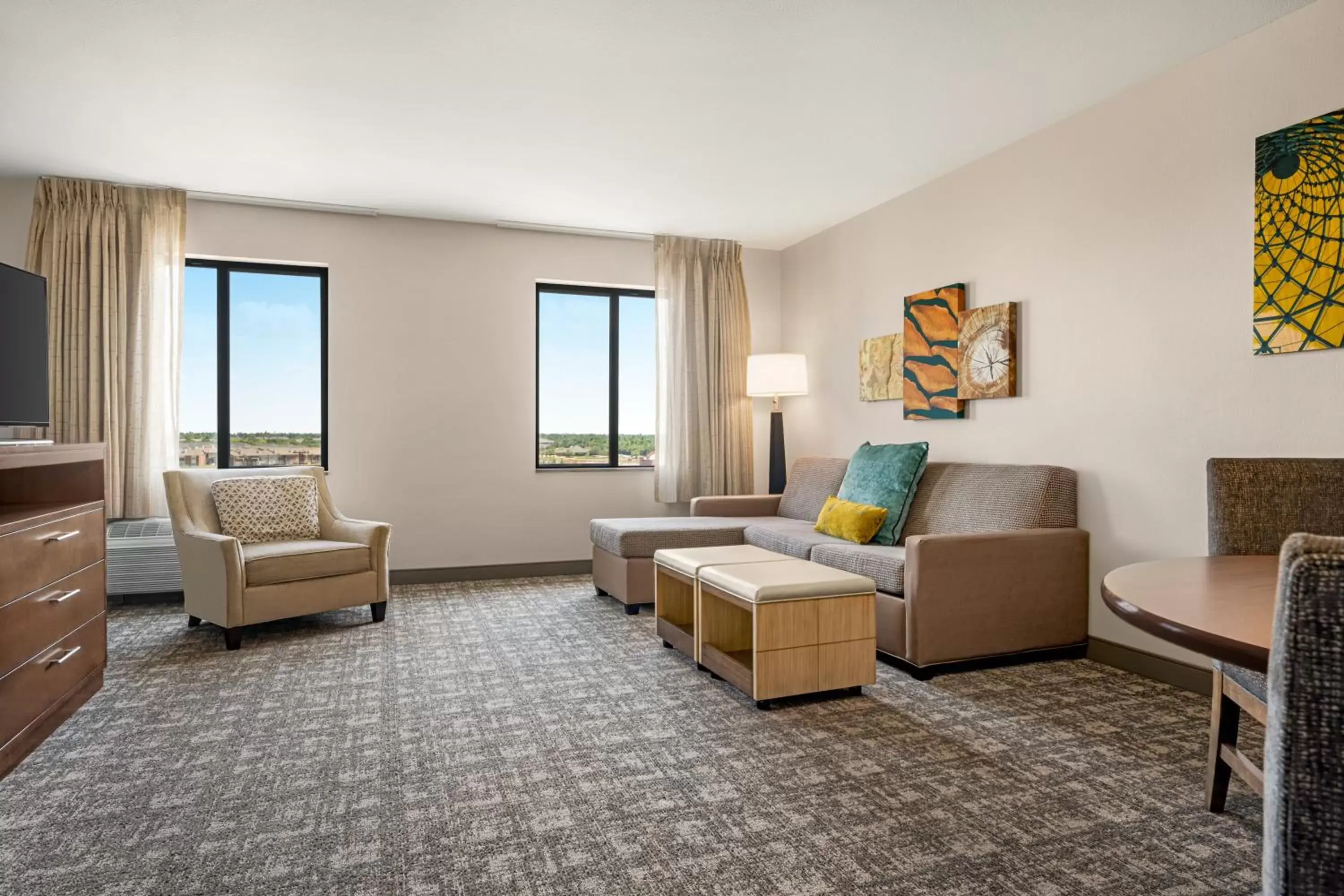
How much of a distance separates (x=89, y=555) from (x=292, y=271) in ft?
9.17

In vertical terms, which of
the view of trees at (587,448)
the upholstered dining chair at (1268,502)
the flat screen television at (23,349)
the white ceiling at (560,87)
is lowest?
the upholstered dining chair at (1268,502)

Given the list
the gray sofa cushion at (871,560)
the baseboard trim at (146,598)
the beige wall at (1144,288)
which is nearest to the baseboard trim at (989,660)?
the beige wall at (1144,288)

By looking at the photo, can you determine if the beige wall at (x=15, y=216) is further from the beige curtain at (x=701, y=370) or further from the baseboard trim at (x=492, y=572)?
the beige curtain at (x=701, y=370)

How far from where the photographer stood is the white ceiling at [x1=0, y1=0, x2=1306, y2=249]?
2.77 m

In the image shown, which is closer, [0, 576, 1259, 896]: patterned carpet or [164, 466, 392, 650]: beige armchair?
[0, 576, 1259, 896]: patterned carpet

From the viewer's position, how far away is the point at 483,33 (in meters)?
2.89

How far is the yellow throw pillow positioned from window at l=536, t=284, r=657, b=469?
6.56 ft

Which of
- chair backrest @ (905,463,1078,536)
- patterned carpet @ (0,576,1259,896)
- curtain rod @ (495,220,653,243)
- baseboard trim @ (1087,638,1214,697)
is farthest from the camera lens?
curtain rod @ (495,220,653,243)

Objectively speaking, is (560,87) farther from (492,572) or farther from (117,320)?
(492,572)

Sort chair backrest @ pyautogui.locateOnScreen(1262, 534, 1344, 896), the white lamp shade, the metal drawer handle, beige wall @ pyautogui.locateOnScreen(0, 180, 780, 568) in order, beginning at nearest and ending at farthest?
chair backrest @ pyautogui.locateOnScreen(1262, 534, 1344, 896) → the metal drawer handle → beige wall @ pyautogui.locateOnScreen(0, 180, 780, 568) → the white lamp shade

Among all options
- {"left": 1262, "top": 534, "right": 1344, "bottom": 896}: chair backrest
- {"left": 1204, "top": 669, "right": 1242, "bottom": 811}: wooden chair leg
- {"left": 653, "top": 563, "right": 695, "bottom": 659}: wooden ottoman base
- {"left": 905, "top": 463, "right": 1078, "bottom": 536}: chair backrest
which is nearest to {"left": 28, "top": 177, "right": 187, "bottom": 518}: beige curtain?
{"left": 653, "top": 563, "right": 695, "bottom": 659}: wooden ottoman base

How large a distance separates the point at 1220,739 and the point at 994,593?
1313 millimetres

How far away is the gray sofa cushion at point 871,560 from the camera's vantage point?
336 cm

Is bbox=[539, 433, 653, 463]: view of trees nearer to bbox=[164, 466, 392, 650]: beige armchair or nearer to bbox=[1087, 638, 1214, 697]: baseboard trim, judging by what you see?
bbox=[164, 466, 392, 650]: beige armchair
